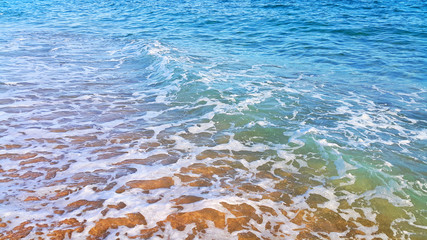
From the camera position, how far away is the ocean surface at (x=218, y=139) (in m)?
4.24

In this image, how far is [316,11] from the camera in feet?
69.4

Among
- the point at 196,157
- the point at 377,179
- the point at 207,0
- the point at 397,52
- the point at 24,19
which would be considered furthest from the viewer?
the point at 207,0

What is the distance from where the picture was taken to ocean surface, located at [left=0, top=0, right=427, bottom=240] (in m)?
4.24

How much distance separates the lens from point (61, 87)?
382 inches

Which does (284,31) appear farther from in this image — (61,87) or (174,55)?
(61,87)

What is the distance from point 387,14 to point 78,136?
1832 cm

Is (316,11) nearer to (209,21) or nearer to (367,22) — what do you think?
(367,22)

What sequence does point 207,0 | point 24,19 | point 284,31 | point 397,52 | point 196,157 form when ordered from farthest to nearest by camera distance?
point 207,0 → point 24,19 → point 284,31 → point 397,52 → point 196,157

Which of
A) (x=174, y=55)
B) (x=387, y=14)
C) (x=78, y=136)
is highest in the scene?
(x=78, y=136)

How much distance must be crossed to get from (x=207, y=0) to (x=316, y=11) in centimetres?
1042

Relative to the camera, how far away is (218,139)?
6.50 meters

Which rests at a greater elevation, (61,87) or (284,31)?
(61,87)

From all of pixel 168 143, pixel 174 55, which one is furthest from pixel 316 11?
pixel 168 143

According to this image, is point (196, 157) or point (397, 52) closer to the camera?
point (196, 157)
